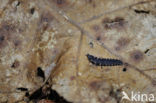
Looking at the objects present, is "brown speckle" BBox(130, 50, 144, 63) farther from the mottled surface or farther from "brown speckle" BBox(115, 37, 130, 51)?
"brown speckle" BBox(115, 37, 130, 51)

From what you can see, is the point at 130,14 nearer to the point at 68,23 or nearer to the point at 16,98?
the point at 68,23

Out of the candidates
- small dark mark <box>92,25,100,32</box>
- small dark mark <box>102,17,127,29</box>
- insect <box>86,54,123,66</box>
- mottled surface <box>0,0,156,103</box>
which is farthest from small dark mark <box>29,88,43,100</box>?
small dark mark <box>102,17,127,29</box>

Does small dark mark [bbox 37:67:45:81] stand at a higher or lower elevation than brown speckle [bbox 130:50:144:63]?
lower

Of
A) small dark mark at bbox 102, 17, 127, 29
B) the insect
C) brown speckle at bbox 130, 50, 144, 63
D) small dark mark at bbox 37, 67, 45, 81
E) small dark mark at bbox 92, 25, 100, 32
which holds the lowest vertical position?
small dark mark at bbox 37, 67, 45, 81

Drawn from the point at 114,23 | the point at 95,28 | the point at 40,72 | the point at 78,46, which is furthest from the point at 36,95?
the point at 114,23

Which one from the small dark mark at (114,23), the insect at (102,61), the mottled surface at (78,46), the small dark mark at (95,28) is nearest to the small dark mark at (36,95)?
the mottled surface at (78,46)

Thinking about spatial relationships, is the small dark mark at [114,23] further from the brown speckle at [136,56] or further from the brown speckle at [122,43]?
the brown speckle at [136,56]
